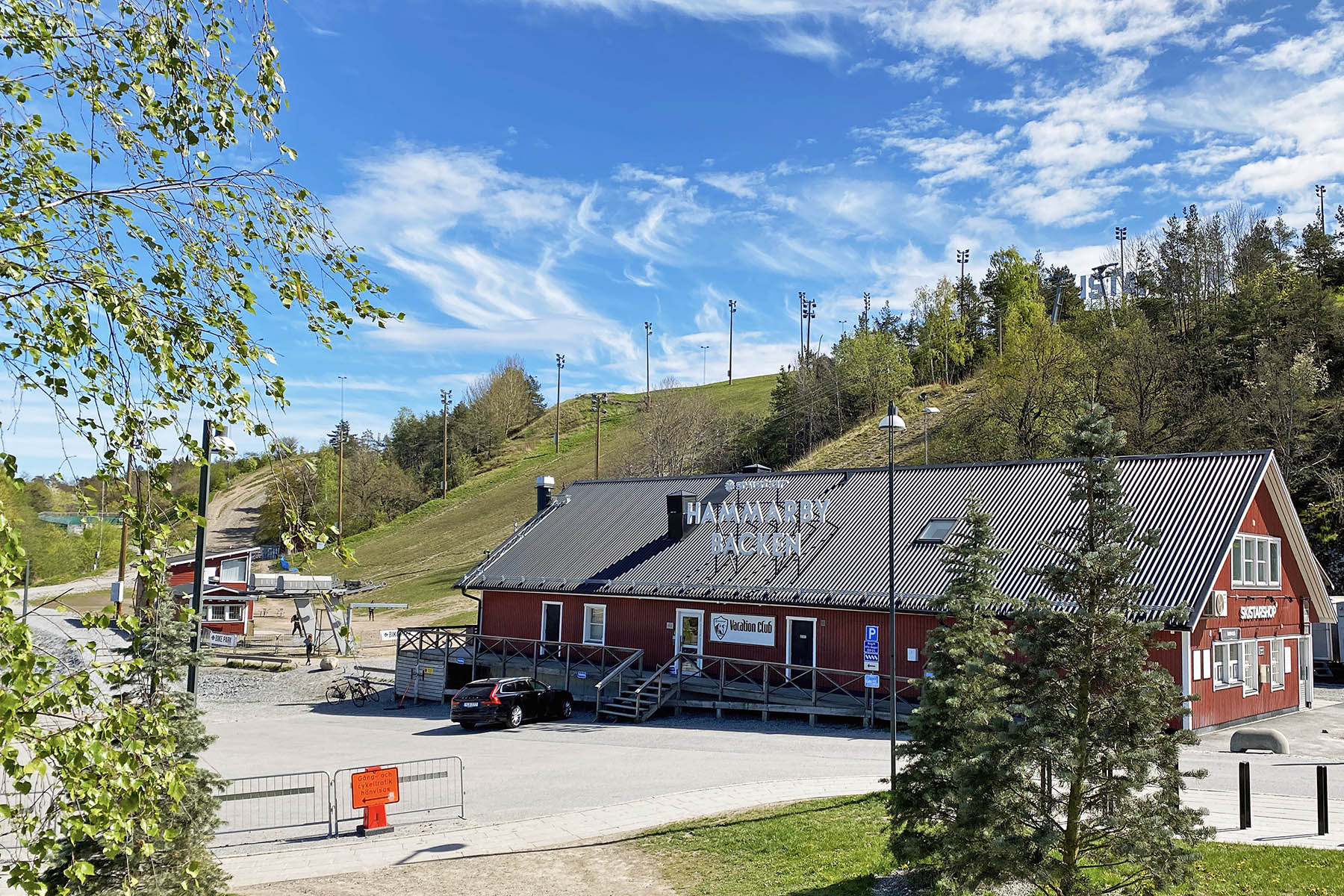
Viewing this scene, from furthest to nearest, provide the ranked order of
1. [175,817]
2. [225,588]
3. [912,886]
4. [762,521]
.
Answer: [225,588] → [762,521] → [912,886] → [175,817]

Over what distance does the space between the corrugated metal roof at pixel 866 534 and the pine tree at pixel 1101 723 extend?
550 inches

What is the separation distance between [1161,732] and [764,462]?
76.9m

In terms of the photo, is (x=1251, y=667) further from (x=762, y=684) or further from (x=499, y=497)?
(x=499, y=497)

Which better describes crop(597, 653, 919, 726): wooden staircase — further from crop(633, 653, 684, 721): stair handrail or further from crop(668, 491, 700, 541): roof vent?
crop(668, 491, 700, 541): roof vent

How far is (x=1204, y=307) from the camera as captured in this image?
6719 cm

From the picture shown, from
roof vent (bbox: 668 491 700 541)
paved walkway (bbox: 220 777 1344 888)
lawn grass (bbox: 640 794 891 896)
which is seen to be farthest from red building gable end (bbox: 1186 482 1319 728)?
roof vent (bbox: 668 491 700 541)

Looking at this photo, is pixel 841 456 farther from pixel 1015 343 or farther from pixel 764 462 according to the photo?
pixel 1015 343

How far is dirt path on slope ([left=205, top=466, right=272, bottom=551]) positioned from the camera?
9881 cm

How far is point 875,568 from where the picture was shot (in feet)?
94.3

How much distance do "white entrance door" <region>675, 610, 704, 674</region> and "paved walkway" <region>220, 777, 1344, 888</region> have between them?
1237 centimetres

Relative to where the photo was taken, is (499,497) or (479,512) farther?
(499,497)

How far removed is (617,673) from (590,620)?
3.93m

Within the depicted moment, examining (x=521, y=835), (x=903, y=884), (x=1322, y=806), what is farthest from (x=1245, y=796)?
(x=521, y=835)

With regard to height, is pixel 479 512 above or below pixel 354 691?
above
